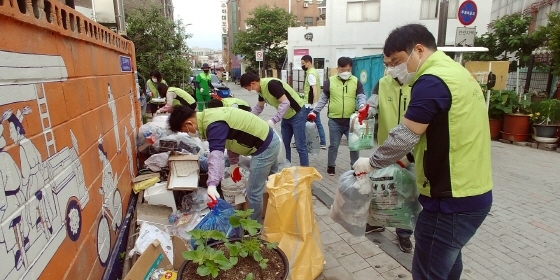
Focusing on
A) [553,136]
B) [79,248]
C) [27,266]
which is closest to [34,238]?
[27,266]

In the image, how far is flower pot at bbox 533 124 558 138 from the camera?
21.5ft

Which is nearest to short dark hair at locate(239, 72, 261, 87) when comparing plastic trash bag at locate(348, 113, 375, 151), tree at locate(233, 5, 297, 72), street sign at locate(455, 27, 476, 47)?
plastic trash bag at locate(348, 113, 375, 151)

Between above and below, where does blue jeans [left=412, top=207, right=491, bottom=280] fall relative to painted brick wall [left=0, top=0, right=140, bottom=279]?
below

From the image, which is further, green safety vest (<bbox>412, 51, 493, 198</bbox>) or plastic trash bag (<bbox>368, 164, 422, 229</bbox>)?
plastic trash bag (<bbox>368, 164, 422, 229</bbox>)

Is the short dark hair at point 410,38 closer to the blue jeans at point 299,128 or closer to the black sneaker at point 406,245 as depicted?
the black sneaker at point 406,245

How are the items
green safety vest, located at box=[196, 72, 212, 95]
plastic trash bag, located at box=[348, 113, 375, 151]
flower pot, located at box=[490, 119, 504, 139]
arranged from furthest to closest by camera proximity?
green safety vest, located at box=[196, 72, 212, 95] < flower pot, located at box=[490, 119, 504, 139] < plastic trash bag, located at box=[348, 113, 375, 151]

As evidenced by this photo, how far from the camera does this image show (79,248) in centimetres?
199

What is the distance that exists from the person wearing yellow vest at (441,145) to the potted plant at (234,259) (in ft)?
2.79

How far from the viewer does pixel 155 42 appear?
11156mm

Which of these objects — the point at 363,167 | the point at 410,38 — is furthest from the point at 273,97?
the point at 410,38

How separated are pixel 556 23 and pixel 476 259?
6.56m

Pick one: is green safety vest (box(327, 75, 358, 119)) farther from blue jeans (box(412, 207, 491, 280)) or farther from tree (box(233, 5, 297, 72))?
tree (box(233, 5, 297, 72))

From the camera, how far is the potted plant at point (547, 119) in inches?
258

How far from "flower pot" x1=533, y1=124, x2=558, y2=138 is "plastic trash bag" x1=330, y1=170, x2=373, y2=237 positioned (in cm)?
620
